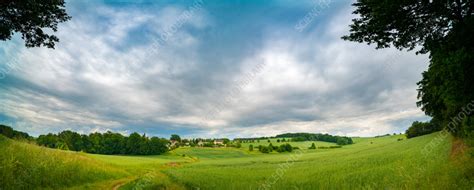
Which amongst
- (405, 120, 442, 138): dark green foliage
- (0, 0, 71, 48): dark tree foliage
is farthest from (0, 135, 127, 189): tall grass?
(405, 120, 442, 138): dark green foliage

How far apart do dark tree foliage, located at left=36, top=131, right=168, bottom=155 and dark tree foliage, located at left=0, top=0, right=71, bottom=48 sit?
306ft

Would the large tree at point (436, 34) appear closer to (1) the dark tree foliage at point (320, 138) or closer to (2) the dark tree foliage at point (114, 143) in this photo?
(2) the dark tree foliage at point (114, 143)

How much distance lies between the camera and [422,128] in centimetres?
9931

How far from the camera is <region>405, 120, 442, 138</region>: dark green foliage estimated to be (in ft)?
314

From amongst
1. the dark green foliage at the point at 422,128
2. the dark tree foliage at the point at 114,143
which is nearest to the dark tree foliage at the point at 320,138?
the dark green foliage at the point at 422,128

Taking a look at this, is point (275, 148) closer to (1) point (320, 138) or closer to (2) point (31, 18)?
(1) point (320, 138)

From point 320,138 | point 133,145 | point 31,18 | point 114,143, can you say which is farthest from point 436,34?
point 320,138

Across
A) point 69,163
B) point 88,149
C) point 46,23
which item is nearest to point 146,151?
point 88,149

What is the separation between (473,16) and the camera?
11.4 meters

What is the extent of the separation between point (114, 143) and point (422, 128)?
115052mm

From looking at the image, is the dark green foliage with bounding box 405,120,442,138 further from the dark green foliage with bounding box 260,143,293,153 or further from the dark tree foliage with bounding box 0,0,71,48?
the dark tree foliage with bounding box 0,0,71,48

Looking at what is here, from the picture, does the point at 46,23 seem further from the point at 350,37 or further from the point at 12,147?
the point at 350,37

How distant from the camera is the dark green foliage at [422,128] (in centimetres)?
9579

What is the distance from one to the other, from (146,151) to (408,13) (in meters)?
104
